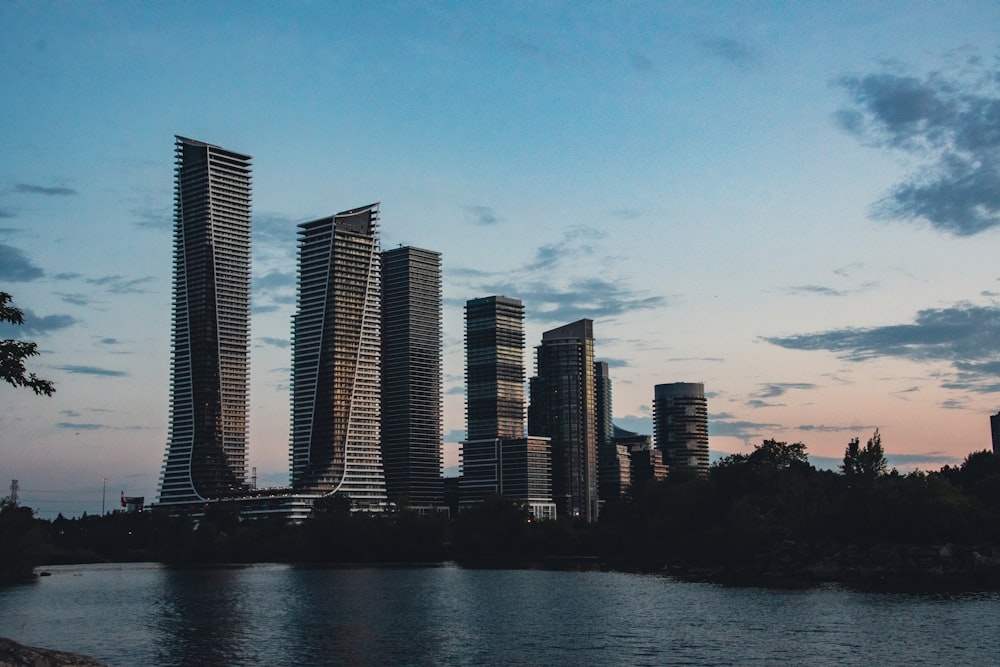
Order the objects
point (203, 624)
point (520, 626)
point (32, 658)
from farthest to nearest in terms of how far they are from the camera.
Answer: point (203, 624) → point (520, 626) → point (32, 658)

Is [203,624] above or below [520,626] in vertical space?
below

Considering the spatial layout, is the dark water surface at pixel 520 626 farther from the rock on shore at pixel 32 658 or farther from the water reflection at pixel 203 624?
the rock on shore at pixel 32 658

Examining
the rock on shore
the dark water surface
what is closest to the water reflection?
the dark water surface

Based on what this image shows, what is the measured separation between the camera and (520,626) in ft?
360

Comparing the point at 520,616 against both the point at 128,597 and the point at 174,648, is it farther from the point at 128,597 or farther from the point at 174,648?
the point at 128,597

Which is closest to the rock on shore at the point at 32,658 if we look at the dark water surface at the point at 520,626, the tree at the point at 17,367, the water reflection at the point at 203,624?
the tree at the point at 17,367

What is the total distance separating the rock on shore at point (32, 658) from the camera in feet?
136

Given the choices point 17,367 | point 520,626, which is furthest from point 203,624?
point 17,367

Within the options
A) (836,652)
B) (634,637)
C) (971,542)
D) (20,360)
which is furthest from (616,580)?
(20,360)

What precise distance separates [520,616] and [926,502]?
85.7m

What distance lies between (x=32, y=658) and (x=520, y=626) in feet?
240

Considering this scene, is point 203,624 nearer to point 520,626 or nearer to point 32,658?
point 520,626

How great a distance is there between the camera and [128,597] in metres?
165

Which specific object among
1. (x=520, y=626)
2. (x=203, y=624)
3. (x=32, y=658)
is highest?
(x=32, y=658)
